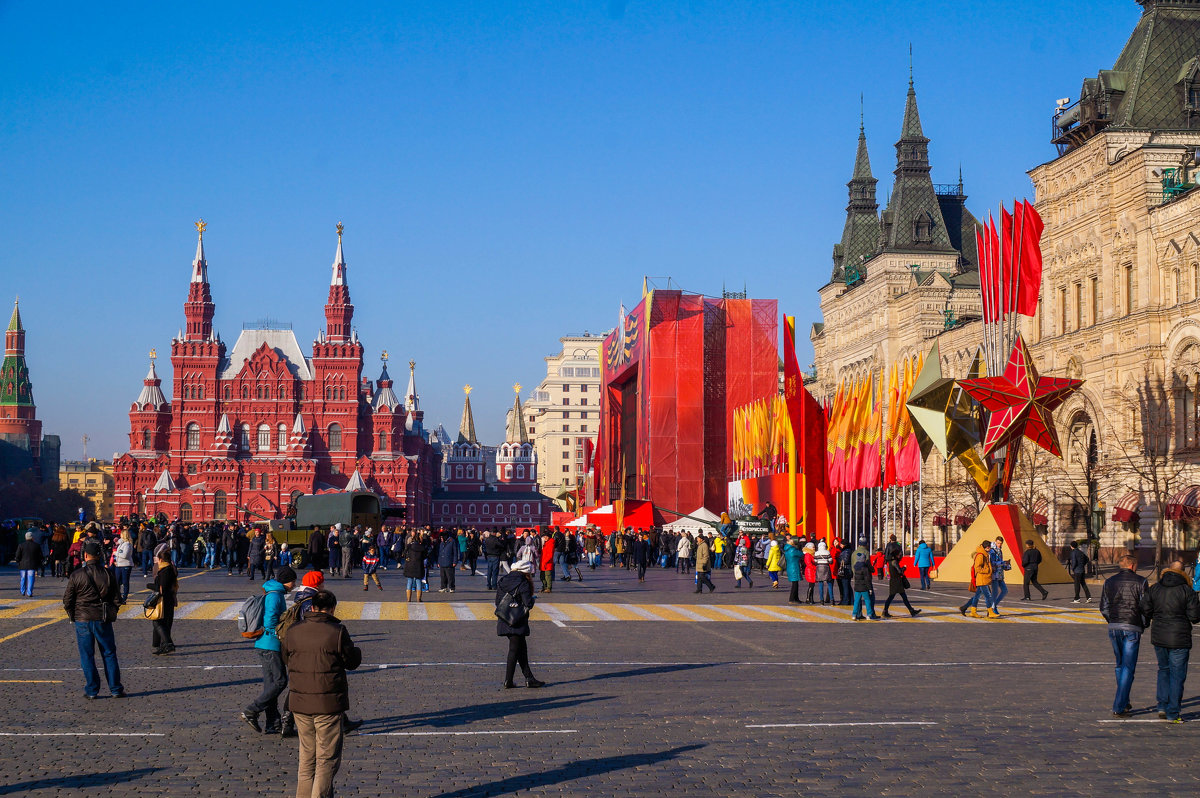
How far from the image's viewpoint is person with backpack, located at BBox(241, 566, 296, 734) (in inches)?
451

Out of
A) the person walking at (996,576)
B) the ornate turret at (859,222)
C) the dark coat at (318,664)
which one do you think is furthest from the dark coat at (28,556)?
the ornate turret at (859,222)

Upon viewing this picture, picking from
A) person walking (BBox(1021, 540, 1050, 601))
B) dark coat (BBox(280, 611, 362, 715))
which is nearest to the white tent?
person walking (BBox(1021, 540, 1050, 601))

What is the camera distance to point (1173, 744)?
1093 centimetres

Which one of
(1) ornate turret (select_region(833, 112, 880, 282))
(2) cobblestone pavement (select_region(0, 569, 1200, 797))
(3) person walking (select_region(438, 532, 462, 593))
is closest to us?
(2) cobblestone pavement (select_region(0, 569, 1200, 797))

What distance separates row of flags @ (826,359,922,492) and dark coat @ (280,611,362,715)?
118 feet

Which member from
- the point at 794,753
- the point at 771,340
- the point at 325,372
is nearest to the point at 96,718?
the point at 794,753

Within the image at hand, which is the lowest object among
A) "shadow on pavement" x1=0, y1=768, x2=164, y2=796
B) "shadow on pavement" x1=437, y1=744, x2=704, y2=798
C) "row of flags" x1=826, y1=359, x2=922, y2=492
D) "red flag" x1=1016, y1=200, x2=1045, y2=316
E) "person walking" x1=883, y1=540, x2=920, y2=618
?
"shadow on pavement" x1=437, y1=744, x2=704, y2=798

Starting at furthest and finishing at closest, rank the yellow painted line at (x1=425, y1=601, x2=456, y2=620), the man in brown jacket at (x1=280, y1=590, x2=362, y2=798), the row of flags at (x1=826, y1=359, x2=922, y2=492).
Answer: the row of flags at (x1=826, y1=359, x2=922, y2=492) < the yellow painted line at (x1=425, y1=601, x2=456, y2=620) < the man in brown jacket at (x1=280, y1=590, x2=362, y2=798)

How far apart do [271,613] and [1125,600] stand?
26.3 feet

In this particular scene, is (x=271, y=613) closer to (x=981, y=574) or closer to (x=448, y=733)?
(x=448, y=733)

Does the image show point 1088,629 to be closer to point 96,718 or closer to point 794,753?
point 794,753

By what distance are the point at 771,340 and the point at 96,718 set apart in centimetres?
6688

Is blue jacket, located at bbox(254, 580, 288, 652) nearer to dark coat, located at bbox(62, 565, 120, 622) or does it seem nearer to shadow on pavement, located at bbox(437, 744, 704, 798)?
dark coat, located at bbox(62, 565, 120, 622)

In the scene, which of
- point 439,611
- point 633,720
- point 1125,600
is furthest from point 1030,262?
point 633,720
